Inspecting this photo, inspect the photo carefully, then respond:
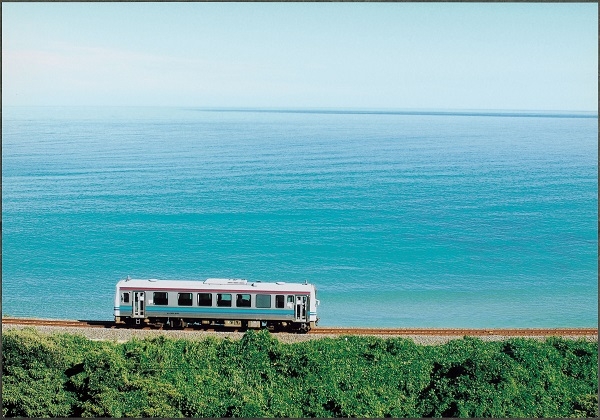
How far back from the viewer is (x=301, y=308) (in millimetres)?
18797

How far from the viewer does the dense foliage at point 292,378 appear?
13.9m

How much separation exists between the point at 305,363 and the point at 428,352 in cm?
290

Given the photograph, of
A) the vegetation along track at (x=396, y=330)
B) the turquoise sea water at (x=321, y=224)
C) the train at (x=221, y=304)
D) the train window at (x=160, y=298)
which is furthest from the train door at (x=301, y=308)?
the train window at (x=160, y=298)

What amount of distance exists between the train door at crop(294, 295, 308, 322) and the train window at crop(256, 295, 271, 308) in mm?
789

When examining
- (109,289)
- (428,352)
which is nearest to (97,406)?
(428,352)

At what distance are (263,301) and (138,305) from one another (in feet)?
11.6

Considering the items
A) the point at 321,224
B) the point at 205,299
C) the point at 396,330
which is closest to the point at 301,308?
the point at 205,299

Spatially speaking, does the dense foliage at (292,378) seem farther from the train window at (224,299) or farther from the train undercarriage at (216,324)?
the train undercarriage at (216,324)

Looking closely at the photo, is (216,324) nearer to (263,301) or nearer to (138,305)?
(263,301)

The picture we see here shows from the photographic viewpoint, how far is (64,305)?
23172mm

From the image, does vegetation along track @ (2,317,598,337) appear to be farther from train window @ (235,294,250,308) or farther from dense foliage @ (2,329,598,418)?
dense foliage @ (2,329,598,418)

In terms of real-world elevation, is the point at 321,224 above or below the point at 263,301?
above

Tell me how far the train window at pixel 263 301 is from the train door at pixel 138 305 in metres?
3.25

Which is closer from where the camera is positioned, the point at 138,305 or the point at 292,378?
the point at 292,378
